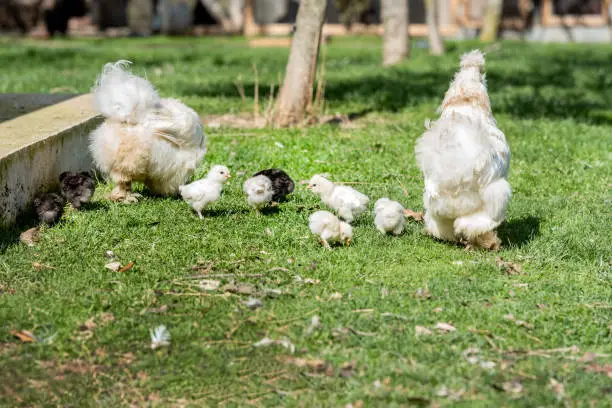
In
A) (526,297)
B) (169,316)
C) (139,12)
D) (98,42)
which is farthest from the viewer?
(139,12)

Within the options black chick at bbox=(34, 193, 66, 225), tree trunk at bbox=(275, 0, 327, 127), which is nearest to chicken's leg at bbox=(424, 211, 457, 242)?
black chick at bbox=(34, 193, 66, 225)

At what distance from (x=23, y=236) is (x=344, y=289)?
2.58m

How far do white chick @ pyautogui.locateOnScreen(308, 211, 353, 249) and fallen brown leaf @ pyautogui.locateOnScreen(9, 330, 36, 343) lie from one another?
231 cm

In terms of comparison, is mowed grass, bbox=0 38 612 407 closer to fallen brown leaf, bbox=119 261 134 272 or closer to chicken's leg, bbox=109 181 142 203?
fallen brown leaf, bbox=119 261 134 272

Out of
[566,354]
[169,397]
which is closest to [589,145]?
[566,354]

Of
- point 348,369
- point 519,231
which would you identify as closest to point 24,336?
point 348,369

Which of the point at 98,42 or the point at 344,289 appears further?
the point at 98,42

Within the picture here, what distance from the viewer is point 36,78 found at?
15852 millimetres

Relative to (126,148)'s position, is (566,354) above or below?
below

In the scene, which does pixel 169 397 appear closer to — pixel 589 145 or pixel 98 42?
pixel 589 145

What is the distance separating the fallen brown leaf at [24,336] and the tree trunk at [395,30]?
14.0 meters

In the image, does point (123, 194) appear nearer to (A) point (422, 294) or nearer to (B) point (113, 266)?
(B) point (113, 266)

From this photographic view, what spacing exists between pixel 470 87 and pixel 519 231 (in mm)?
1360

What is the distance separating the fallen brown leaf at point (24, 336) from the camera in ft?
16.6
